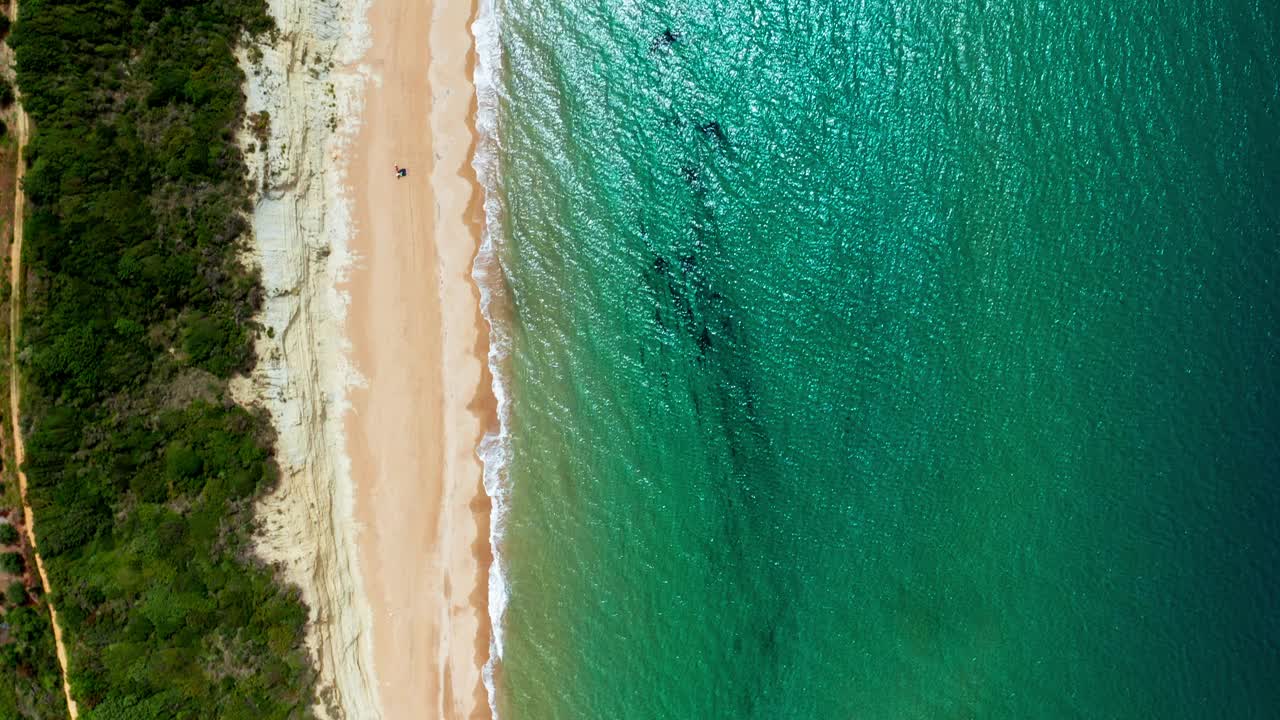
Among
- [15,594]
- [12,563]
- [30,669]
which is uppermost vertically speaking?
[12,563]

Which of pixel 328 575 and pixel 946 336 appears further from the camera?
pixel 946 336

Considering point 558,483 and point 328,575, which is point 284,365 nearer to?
point 328,575

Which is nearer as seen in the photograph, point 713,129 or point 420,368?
point 420,368

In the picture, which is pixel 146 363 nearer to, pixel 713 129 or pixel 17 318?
pixel 17 318

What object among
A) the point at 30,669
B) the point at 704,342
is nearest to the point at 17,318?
the point at 30,669

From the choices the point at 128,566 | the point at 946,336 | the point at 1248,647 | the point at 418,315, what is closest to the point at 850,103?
the point at 946,336

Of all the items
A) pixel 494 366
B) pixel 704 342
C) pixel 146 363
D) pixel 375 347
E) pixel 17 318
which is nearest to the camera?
pixel 17 318

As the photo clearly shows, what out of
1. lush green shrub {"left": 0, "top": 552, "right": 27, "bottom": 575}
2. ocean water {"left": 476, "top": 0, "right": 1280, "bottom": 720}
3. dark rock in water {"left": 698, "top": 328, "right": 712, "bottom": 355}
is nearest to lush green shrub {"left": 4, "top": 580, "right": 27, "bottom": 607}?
lush green shrub {"left": 0, "top": 552, "right": 27, "bottom": 575}
